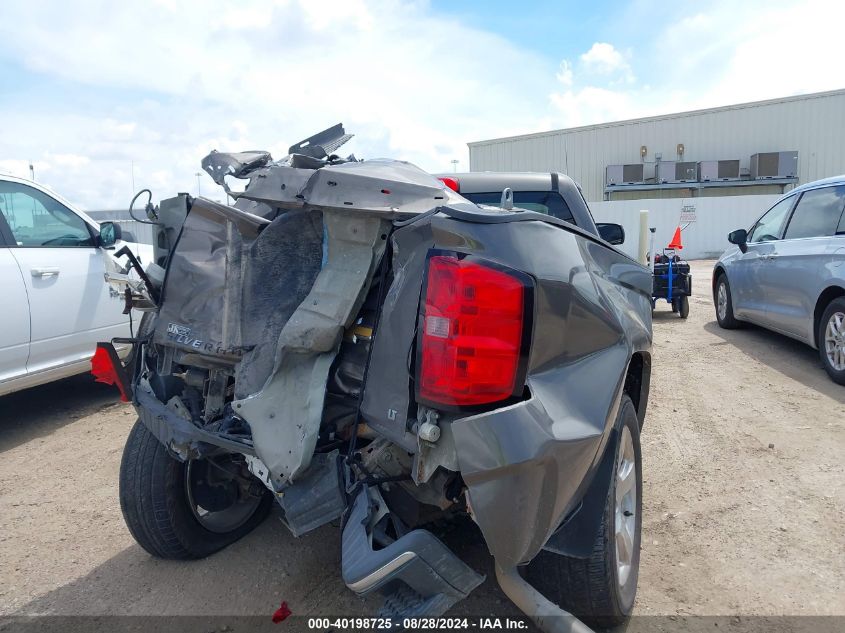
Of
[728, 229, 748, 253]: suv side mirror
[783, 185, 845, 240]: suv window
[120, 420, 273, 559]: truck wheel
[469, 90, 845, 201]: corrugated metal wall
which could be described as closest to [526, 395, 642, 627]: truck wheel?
[120, 420, 273, 559]: truck wheel

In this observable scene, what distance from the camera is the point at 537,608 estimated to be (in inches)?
76.5

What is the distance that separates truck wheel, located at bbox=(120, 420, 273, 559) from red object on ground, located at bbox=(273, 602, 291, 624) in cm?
53

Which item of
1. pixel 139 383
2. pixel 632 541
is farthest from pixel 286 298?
pixel 632 541

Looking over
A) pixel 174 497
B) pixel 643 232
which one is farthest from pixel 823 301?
pixel 174 497

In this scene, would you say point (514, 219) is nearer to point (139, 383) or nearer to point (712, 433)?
point (139, 383)

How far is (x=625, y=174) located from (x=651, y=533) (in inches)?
1029

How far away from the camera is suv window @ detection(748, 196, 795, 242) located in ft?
22.4

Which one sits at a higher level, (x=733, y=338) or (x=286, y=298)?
(x=286, y=298)

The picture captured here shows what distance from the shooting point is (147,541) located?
281 centimetres

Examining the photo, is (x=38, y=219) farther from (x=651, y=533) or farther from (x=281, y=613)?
(x=651, y=533)

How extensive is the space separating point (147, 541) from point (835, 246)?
6077 mm

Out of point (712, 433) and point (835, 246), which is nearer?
point (712, 433)

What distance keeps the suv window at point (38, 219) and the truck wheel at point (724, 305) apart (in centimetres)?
749

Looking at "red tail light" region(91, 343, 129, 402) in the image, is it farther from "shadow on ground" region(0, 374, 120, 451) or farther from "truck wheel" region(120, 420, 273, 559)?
"shadow on ground" region(0, 374, 120, 451)
